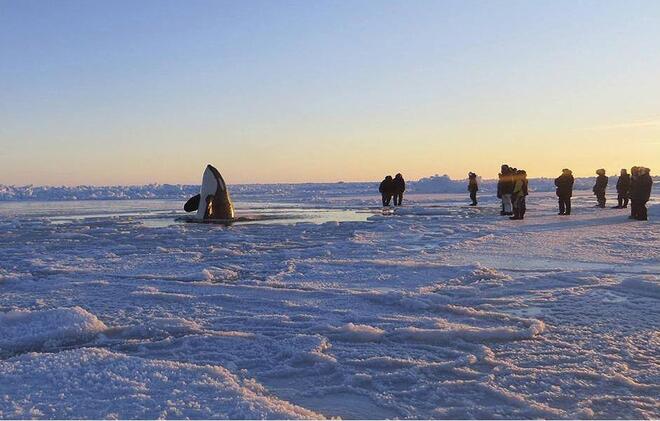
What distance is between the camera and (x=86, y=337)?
4.57 meters

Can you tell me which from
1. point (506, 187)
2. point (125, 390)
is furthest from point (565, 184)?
point (125, 390)

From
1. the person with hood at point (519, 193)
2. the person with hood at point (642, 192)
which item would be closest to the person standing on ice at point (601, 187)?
the person with hood at point (642, 192)

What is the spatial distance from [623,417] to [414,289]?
11.8 feet

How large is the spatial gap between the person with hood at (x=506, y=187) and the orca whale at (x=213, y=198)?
845 centimetres

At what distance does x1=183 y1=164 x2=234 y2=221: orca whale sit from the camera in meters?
17.5

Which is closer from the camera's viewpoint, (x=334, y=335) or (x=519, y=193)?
(x=334, y=335)

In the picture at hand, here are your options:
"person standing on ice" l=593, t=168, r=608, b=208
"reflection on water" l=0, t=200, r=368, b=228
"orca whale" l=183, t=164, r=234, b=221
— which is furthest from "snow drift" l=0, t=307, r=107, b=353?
"person standing on ice" l=593, t=168, r=608, b=208

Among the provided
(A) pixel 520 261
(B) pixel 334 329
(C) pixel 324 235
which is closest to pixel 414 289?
(B) pixel 334 329

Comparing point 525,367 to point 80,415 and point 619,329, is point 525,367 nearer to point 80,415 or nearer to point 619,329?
point 619,329

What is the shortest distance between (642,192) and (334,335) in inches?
570

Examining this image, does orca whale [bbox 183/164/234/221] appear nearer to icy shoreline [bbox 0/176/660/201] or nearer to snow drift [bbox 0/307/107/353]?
snow drift [bbox 0/307/107/353]

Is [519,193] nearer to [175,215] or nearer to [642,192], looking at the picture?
[642,192]

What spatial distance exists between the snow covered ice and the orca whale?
7.80 m

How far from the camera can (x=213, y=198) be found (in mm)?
18094
